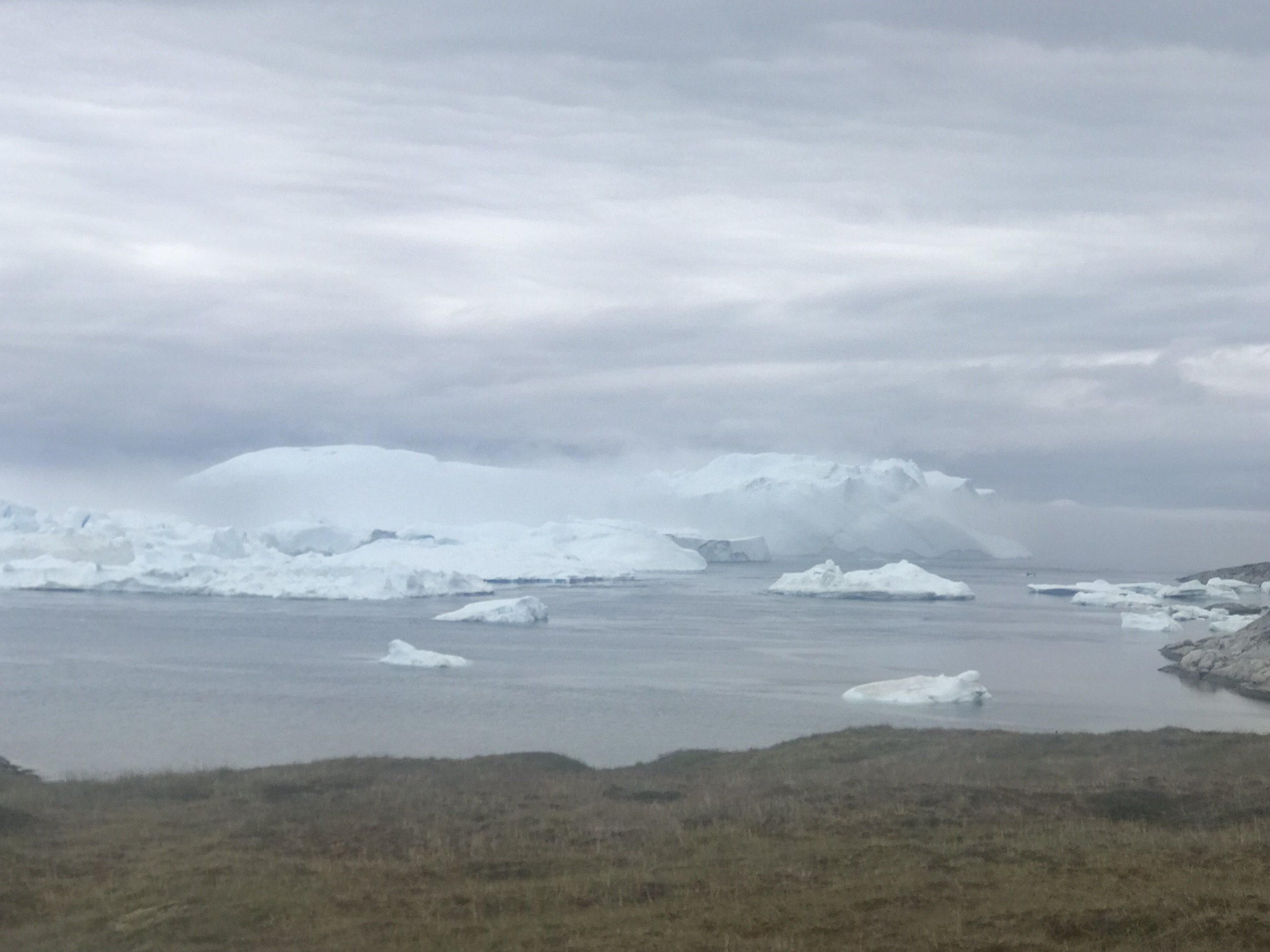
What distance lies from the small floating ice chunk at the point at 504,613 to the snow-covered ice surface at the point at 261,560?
10.8m

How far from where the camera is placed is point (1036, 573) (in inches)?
4673

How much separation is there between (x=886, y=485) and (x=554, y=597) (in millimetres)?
63603

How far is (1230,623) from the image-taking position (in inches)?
2156

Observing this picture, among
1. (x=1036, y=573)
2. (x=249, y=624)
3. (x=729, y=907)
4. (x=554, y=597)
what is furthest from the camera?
(x=1036, y=573)

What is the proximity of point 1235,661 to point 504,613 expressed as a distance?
93.4 ft

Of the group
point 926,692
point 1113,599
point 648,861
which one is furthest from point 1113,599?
point 648,861

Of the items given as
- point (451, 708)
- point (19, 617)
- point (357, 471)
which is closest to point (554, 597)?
point (19, 617)

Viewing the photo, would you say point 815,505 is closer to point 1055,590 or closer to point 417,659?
point 1055,590

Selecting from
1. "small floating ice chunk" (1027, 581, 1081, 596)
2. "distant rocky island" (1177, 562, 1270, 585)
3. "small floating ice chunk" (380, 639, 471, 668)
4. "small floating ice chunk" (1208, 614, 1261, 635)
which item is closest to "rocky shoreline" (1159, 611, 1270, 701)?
"small floating ice chunk" (1208, 614, 1261, 635)

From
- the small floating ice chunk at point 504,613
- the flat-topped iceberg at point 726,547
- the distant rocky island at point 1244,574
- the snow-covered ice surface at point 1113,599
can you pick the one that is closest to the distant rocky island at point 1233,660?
the small floating ice chunk at point 504,613

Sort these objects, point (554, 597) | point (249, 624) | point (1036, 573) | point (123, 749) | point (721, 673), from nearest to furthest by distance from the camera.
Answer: point (123, 749) → point (721, 673) → point (249, 624) → point (554, 597) → point (1036, 573)

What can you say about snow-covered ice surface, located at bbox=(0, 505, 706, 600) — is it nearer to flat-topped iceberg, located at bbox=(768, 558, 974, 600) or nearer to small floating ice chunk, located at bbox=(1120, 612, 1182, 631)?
flat-topped iceberg, located at bbox=(768, 558, 974, 600)

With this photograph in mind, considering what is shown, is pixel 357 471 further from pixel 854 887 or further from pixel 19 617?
pixel 854 887

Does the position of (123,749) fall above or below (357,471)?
below
